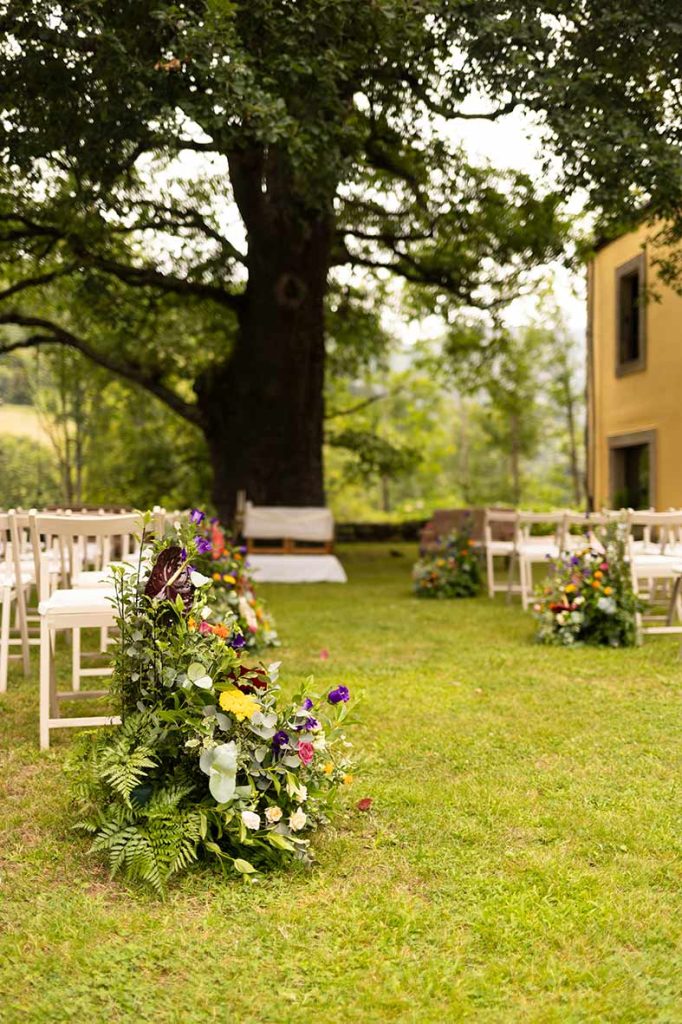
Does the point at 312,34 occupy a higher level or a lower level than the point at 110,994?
higher

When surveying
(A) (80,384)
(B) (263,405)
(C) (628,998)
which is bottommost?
(C) (628,998)

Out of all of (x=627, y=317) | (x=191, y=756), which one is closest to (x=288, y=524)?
(x=627, y=317)

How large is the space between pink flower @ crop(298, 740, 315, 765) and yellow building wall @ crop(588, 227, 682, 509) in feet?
33.3

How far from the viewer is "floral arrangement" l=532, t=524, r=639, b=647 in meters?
6.42

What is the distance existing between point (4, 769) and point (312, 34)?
222 inches

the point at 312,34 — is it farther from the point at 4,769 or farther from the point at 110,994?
the point at 110,994

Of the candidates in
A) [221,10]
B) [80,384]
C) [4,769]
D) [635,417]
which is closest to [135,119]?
[221,10]

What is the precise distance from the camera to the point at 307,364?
12.5m

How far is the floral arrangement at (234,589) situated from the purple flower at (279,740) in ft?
8.96

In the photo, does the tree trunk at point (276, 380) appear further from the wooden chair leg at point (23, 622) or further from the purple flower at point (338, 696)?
the purple flower at point (338, 696)

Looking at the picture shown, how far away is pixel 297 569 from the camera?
464 inches

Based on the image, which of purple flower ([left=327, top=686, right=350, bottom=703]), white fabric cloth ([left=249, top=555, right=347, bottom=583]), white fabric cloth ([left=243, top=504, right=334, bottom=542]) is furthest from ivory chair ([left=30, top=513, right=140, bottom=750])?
white fabric cloth ([left=243, top=504, right=334, bottom=542])

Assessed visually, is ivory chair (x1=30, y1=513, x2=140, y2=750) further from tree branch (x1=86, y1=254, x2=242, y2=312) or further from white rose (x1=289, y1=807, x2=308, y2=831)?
tree branch (x1=86, y1=254, x2=242, y2=312)

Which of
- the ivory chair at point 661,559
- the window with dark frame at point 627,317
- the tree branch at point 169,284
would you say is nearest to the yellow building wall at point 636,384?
the window with dark frame at point 627,317
